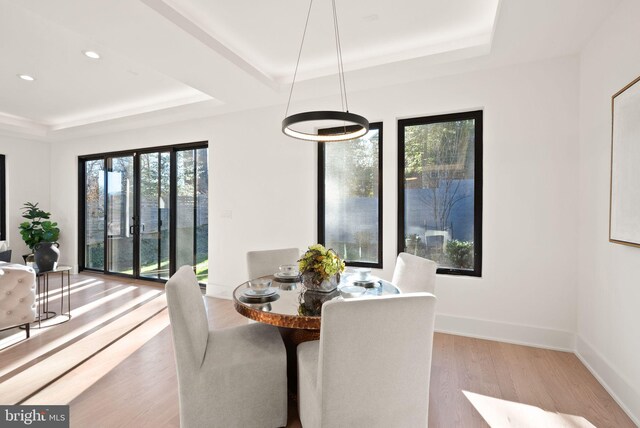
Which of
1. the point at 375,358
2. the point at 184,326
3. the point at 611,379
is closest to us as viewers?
the point at 375,358

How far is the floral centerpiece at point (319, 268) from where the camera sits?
78.9 inches

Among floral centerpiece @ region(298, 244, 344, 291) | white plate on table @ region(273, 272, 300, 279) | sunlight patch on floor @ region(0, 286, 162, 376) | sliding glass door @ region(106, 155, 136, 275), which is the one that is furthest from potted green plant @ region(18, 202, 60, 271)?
floral centerpiece @ region(298, 244, 344, 291)

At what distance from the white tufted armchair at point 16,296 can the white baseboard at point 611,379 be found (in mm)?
4877

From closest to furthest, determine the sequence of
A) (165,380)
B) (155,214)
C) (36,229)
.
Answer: (165,380) → (155,214) → (36,229)

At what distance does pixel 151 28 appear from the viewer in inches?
96.5

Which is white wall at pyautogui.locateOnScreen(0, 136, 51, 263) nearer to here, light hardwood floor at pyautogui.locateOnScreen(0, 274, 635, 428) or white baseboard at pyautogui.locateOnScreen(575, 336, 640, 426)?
light hardwood floor at pyautogui.locateOnScreen(0, 274, 635, 428)

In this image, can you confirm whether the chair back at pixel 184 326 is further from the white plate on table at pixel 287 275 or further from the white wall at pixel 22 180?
the white wall at pixel 22 180

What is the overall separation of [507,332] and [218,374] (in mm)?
2764

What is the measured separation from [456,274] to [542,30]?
7.51 feet

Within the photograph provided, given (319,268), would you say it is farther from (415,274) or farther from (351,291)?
(415,274)

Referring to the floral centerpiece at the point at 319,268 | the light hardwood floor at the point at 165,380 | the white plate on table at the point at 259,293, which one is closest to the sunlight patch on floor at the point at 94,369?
the light hardwood floor at the point at 165,380

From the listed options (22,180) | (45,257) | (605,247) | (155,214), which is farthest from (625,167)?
(22,180)

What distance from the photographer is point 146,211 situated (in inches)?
219

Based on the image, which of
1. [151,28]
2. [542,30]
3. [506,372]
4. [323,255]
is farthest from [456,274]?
[151,28]
